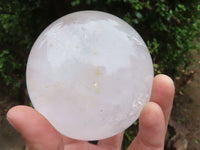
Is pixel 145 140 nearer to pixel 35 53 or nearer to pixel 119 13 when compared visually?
pixel 35 53

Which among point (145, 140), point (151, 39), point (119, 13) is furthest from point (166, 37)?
point (145, 140)

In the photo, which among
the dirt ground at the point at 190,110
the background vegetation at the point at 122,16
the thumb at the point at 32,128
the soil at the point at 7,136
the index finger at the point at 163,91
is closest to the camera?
the thumb at the point at 32,128

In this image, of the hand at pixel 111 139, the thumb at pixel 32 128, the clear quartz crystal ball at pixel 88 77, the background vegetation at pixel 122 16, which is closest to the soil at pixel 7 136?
the background vegetation at pixel 122 16

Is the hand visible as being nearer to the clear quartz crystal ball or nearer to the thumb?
the thumb

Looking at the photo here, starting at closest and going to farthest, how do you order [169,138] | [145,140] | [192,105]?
[145,140], [169,138], [192,105]

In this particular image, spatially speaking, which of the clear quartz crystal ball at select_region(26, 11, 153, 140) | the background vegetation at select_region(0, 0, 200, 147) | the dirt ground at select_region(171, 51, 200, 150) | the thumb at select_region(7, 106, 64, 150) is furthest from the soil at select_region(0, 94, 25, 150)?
the dirt ground at select_region(171, 51, 200, 150)

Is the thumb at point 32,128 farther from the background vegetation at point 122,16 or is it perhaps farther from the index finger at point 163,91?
the background vegetation at point 122,16
